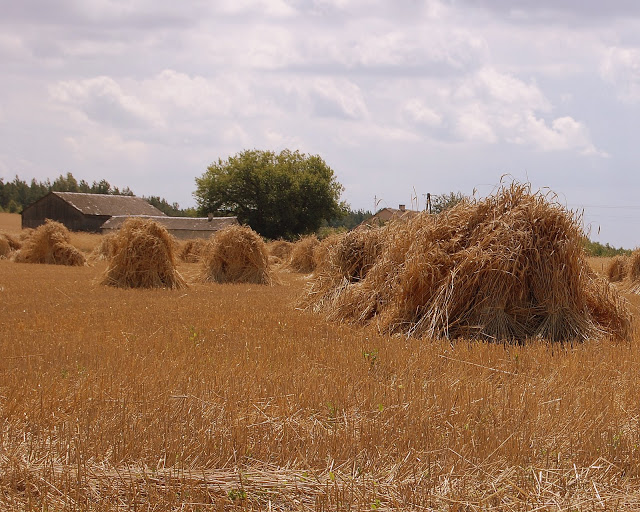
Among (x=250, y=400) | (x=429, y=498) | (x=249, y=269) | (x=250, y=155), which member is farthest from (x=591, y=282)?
(x=250, y=155)

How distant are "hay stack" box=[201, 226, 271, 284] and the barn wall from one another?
4632 cm

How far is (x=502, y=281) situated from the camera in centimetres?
934

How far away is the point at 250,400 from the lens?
224 inches

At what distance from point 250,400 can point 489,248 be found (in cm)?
502

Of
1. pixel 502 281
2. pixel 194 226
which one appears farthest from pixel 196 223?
pixel 502 281

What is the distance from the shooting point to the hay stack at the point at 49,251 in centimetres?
2897

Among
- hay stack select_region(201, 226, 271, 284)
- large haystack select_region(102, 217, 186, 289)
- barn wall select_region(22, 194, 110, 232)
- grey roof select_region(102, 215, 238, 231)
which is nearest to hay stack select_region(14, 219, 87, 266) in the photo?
hay stack select_region(201, 226, 271, 284)

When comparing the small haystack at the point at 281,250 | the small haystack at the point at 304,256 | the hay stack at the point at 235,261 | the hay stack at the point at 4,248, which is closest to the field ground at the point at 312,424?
the hay stack at the point at 235,261

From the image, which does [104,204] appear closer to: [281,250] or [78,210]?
[78,210]

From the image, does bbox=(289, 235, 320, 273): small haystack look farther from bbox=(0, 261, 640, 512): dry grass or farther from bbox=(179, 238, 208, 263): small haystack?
A: bbox=(0, 261, 640, 512): dry grass

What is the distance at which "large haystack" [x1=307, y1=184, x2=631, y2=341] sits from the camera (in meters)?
9.34

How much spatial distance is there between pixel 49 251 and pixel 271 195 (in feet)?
125

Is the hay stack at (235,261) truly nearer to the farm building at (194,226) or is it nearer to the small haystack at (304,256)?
the small haystack at (304,256)

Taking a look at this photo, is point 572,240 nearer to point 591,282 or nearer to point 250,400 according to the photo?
point 591,282
